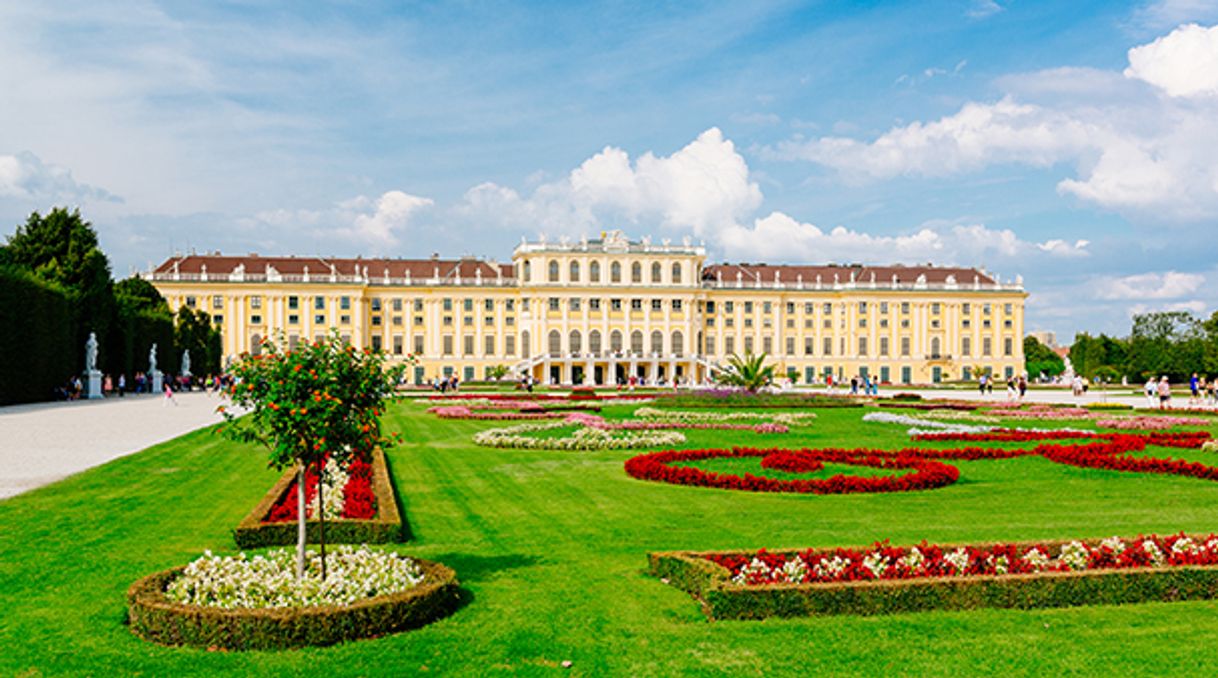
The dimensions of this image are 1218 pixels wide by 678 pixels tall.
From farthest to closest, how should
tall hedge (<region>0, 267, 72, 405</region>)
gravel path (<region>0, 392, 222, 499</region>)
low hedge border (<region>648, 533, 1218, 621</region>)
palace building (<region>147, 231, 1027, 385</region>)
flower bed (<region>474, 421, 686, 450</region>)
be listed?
1. palace building (<region>147, 231, 1027, 385</region>)
2. tall hedge (<region>0, 267, 72, 405</region>)
3. flower bed (<region>474, 421, 686, 450</region>)
4. gravel path (<region>0, 392, 222, 499</region>)
5. low hedge border (<region>648, 533, 1218, 621</region>)

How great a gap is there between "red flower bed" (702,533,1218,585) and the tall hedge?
3528cm

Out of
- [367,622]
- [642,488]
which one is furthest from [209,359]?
[367,622]

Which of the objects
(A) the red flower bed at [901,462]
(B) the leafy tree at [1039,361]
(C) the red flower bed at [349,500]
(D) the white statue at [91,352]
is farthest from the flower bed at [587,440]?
(B) the leafy tree at [1039,361]

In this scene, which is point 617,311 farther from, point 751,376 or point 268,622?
point 268,622

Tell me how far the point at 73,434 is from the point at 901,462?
56.5ft

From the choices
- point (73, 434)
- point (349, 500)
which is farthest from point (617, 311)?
point (349, 500)

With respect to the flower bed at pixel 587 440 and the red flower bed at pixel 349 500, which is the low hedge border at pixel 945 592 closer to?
the red flower bed at pixel 349 500

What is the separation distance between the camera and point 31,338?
36.9m

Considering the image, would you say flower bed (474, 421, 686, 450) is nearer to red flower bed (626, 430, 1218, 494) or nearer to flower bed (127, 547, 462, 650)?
red flower bed (626, 430, 1218, 494)

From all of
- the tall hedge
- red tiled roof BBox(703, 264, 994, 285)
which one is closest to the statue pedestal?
the tall hedge

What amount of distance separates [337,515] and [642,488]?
169 inches

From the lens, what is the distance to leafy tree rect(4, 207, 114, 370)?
43938 millimetres

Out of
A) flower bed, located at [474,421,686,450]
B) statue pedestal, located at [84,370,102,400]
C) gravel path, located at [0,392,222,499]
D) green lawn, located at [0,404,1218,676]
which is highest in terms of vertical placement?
statue pedestal, located at [84,370,102,400]

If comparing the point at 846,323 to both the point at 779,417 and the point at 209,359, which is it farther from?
the point at 779,417
